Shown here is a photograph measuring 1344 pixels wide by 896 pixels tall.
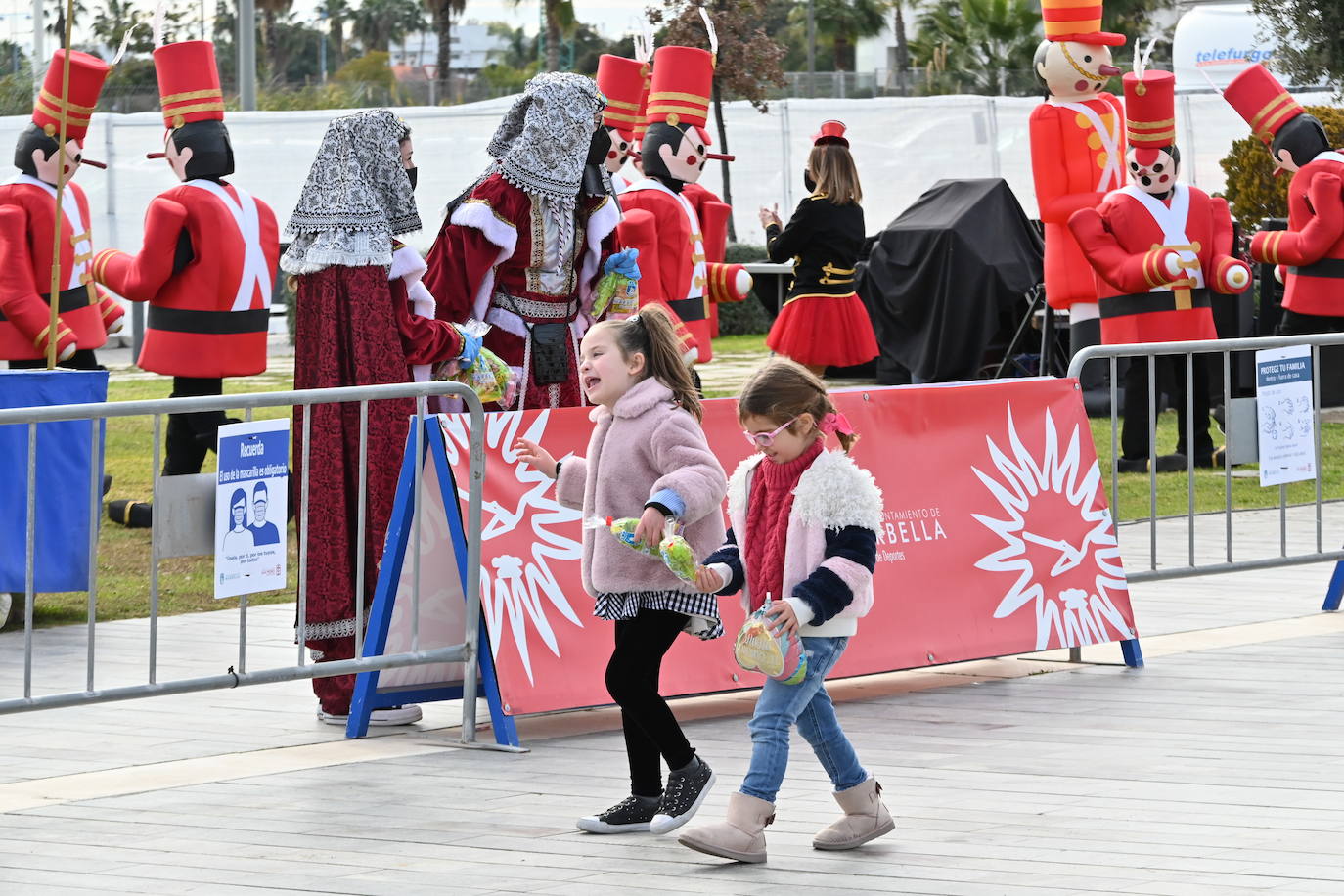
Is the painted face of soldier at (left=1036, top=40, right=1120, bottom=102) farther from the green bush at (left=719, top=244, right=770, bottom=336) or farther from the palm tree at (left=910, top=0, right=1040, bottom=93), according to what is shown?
the palm tree at (left=910, top=0, right=1040, bottom=93)

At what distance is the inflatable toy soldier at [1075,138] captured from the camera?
1369 cm

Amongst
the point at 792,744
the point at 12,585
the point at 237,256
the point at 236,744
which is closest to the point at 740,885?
the point at 792,744

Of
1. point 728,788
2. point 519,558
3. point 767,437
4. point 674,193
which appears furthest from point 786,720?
point 674,193

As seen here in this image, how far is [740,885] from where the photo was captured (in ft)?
16.0

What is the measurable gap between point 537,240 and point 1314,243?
7.79 metres

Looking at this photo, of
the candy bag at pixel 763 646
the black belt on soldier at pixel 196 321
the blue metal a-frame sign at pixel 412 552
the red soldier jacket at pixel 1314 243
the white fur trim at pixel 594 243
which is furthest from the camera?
the red soldier jacket at pixel 1314 243

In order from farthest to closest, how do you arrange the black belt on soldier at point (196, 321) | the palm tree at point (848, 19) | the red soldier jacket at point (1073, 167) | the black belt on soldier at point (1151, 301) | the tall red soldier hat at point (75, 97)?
the palm tree at point (848, 19), the red soldier jacket at point (1073, 167), the black belt on soldier at point (1151, 301), the black belt on soldier at point (196, 321), the tall red soldier hat at point (75, 97)

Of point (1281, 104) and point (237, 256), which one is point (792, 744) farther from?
point (1281, 104)

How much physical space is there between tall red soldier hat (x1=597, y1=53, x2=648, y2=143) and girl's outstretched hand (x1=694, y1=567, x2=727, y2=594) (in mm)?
8301

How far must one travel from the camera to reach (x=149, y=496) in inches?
477

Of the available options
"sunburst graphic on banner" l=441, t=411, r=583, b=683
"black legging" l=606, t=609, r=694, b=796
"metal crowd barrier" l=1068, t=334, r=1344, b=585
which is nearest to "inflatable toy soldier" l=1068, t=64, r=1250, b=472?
"metal crowd barrier" l=1068, t=334, r=1344, b=585

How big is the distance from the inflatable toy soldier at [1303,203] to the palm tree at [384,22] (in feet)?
270

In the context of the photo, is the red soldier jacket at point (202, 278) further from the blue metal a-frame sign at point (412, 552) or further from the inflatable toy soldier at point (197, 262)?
the blue metal a-frame sign at point (412, 552)

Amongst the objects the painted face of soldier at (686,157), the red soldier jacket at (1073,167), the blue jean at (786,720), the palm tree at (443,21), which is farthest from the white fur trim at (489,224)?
the palm tree at (443,21)
